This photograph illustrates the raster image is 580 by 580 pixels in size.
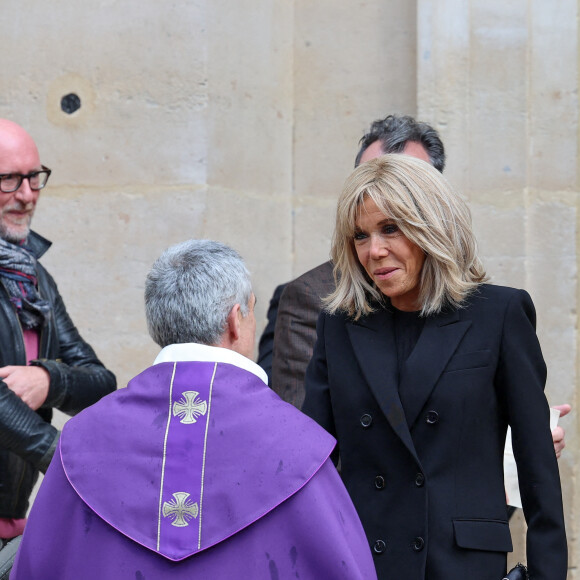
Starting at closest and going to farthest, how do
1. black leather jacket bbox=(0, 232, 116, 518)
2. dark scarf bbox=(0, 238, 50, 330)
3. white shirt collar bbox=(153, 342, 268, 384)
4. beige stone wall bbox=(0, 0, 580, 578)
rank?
1. white shirt collar bbox=(153, 342, 268, 384)
2. black leather jacket bbox=(0, 232, 116, 518)
3. dark scarf bbox=(0, 238, 50, 330)
4. beige stone wall bbox=(0, 0, 580, 578)

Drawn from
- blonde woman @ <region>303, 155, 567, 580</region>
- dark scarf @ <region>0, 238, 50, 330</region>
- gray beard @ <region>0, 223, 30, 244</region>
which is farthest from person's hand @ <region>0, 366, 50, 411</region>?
blonde woman @ <region>303, 155, 567, 580</region>

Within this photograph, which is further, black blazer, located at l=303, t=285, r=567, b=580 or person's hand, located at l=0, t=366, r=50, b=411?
person's hand, located at l=0, t=366, r=50, b=411

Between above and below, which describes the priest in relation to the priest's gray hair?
below

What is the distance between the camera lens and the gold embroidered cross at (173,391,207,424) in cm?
211

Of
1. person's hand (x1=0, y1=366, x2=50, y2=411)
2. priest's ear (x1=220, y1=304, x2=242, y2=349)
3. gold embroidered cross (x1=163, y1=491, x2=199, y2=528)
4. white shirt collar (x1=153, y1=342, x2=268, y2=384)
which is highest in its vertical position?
priest's ear (x1=220, y1=304, x2=242, y2=349)

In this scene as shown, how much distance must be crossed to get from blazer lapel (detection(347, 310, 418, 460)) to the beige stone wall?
6.11 feet

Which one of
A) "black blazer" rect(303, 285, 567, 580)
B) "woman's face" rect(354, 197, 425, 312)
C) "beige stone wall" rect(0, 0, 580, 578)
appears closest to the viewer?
"black blazer" rect(303, 285, 567, 580)

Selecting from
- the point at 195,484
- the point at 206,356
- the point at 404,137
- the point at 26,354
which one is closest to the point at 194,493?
the point at 195,484

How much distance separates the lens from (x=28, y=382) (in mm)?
3266

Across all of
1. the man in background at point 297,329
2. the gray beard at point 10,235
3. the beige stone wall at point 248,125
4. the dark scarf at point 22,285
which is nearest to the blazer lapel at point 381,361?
the man in background at point 297,329

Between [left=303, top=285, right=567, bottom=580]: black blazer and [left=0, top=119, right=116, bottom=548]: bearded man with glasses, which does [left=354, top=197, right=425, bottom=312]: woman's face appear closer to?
[left=303, top=285, right=567, bottom=580]: black blazer

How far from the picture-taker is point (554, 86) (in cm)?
434

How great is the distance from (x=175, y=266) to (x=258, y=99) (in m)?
2.44

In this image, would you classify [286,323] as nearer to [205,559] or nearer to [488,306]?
[488,306]
